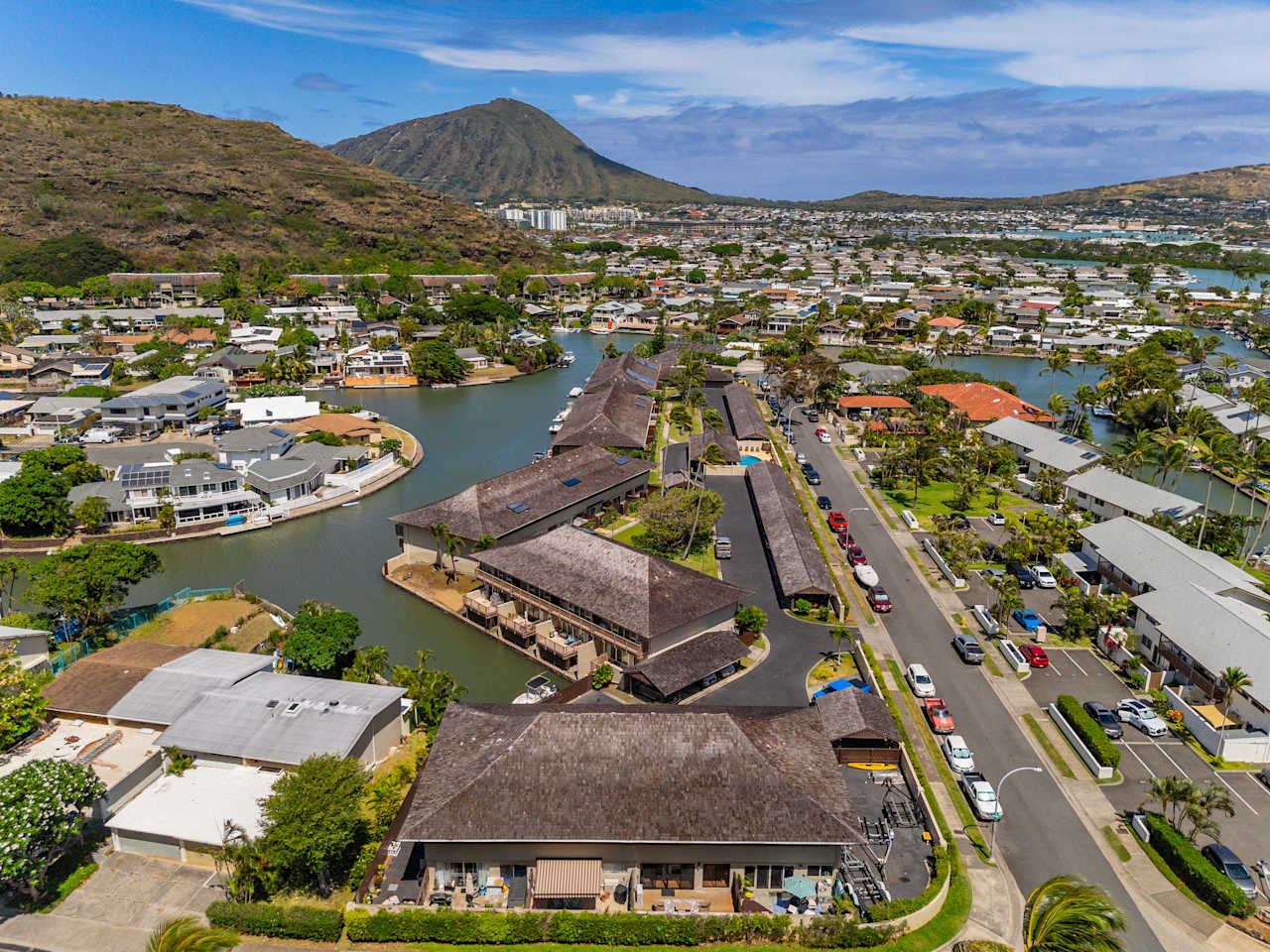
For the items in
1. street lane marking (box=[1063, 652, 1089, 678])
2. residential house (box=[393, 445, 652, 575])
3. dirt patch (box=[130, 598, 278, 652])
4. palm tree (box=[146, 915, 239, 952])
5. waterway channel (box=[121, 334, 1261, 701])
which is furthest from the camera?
residential house (box=[393, 445, 652, 575])

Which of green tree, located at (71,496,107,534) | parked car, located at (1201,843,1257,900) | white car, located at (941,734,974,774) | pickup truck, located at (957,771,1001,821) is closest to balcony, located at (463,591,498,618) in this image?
white car, located at (941,734,974,774)

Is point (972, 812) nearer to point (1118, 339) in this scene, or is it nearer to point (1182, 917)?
point (1182, 917)

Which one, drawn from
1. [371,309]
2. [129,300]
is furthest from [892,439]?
[129,300]

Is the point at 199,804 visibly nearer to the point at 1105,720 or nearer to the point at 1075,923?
the point at 1075,923

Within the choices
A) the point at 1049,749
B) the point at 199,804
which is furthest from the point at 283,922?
the point at 1049,749

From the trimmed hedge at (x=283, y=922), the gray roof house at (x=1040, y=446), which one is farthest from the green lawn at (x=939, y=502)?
the trimmed hedge at (x=283, y=922)

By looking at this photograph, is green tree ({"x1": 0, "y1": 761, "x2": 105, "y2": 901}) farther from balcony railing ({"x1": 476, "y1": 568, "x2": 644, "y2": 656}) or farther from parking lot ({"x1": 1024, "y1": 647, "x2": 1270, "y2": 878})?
parking lot ({"x1": 1024, "y1": 647, "x2": 1270, "y2": 878})

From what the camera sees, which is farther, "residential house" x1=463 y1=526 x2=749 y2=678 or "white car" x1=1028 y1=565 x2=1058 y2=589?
"white car" x1=1028 y1=565 x2=1058 y2=589
